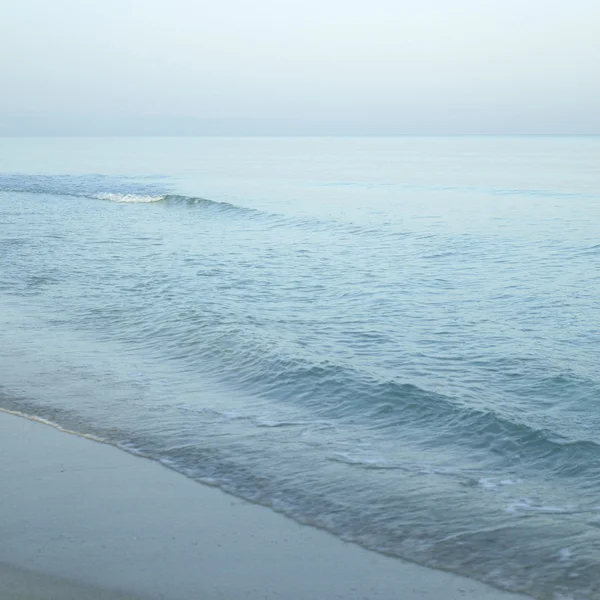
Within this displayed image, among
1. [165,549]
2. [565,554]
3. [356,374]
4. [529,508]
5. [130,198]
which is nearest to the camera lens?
[165,549]

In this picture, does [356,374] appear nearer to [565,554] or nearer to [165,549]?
[565,554]

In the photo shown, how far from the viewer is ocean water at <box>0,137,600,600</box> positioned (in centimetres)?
661

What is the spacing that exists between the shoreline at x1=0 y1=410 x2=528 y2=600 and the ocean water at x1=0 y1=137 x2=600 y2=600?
27 cm

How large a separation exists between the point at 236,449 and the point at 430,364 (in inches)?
156

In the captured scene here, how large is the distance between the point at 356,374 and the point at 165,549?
5176mm

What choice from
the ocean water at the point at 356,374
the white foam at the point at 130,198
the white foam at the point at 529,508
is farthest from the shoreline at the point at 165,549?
the white foam at the point at 130,198

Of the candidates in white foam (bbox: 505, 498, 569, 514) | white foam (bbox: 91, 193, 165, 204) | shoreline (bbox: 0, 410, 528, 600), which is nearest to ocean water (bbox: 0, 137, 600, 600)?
white foam (bbox: 505, 498, 569, 514)

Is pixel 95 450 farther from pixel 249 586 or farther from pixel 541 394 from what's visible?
pixel 541 394

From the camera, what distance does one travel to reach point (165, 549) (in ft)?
18.8

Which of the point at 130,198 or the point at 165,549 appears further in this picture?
the point at 130,198

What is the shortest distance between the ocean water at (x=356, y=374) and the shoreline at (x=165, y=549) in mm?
265

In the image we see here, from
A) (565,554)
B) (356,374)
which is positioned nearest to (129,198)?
(356,374)

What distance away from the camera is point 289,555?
226 inches

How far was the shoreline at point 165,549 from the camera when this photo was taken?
522 cm
